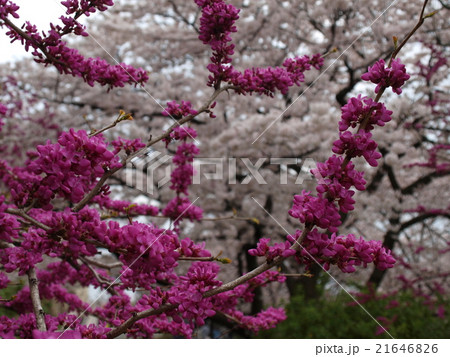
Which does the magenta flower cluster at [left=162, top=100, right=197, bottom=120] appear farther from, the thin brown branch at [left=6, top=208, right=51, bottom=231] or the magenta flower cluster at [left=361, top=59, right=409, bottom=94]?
the magenta flower cluster at [left=361, top=59, right=409, bottom=94]

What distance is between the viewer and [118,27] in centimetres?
716

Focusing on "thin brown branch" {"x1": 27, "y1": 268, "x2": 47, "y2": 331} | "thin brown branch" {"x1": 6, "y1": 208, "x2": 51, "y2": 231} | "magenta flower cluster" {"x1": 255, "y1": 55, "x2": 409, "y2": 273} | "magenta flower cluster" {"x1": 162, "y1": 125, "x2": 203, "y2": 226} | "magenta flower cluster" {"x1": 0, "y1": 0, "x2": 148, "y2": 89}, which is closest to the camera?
"magenta flower cluster" {"x1": 255, "y1": 55, "x2": 409, "y2": 273}

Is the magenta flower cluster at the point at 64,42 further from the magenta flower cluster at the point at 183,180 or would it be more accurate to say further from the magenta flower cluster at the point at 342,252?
the magenta flower cluster at the point at 342,252

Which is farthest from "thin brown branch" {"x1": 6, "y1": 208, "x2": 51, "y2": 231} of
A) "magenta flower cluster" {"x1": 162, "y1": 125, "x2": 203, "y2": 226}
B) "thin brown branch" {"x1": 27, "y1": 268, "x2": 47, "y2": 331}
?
"magenta flower cluster" {"x1": 162, "y1": 125, "x2": 203, "y2": 226}

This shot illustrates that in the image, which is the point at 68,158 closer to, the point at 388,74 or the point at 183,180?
the point at 388,74

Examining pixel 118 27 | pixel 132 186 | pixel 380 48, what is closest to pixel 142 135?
pixel 132 186

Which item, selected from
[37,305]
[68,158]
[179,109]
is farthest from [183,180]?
[68,158]

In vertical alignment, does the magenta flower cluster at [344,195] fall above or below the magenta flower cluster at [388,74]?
below

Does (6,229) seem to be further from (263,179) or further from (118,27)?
(118,27)

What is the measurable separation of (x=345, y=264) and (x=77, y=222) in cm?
89

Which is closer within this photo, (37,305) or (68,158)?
(68,158)

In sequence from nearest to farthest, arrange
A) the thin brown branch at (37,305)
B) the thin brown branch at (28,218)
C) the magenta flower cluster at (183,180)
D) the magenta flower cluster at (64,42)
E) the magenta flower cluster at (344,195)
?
the magenta flower cluster at (344,195)
the thin brown branch at (28,218)
the thin brown branch at (37,305)
the magenta flower cluster at (64,42)
the magenta flower cluster at (183,180)

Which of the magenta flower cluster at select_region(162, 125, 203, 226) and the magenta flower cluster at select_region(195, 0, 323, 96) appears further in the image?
the magenta flower cluster at select_region(162, 125, 203, 226)

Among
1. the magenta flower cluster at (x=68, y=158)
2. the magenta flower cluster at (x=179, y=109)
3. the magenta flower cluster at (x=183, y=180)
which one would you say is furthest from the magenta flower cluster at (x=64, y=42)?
the magenta flower cluster at (x=68, y=158)
